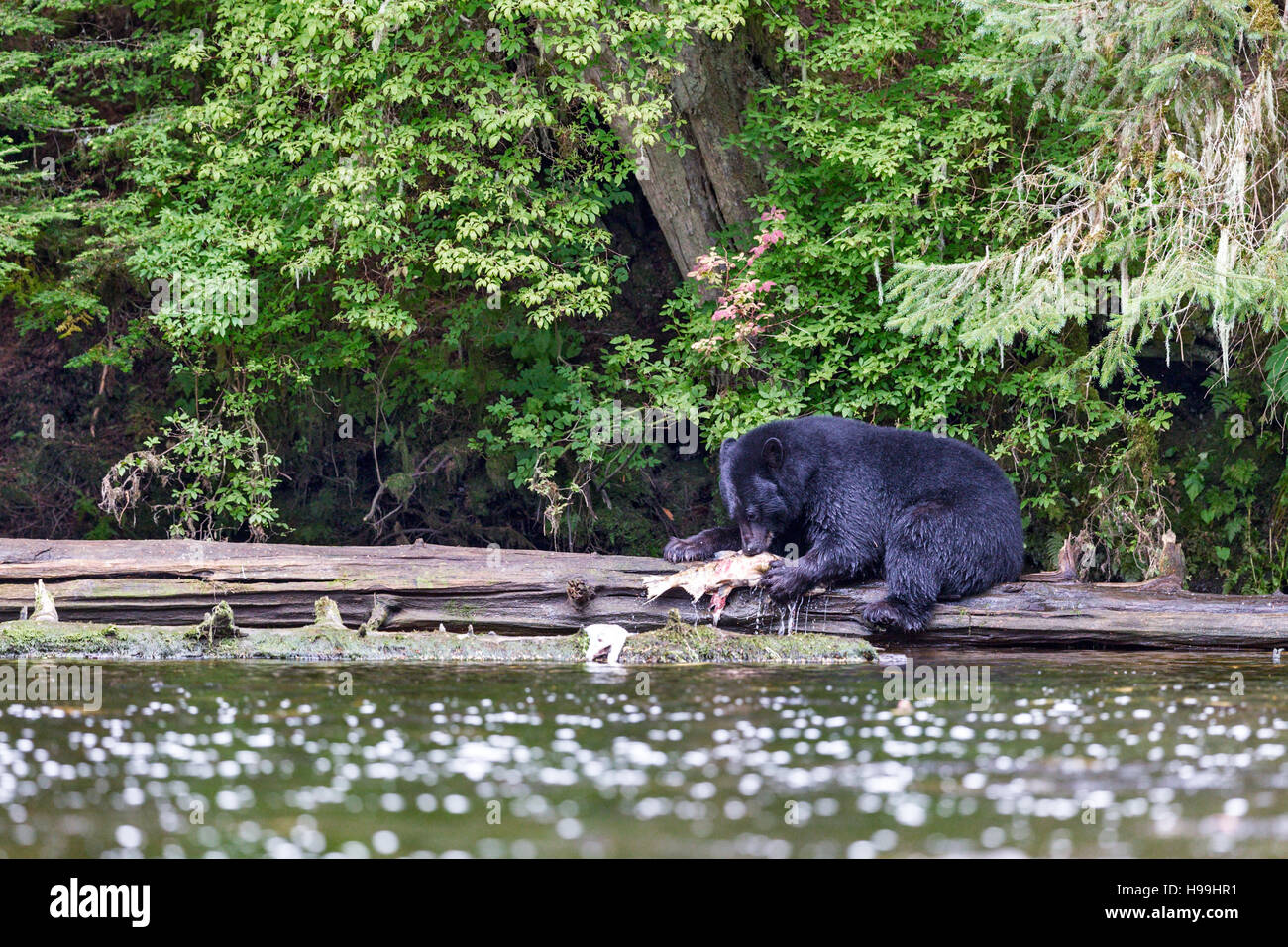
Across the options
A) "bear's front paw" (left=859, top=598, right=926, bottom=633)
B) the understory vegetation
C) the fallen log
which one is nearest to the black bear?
"bear's front paw" (left=859, top=598, right=926, bottom=633)

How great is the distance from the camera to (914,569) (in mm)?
7723

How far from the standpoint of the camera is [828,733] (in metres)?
5.41

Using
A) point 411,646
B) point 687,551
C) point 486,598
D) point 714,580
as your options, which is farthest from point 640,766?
point 687,551

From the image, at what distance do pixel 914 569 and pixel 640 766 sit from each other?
11.0 ft

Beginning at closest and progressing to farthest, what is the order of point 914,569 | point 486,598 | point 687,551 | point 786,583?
point 914,569, point 786,583, point 486,598, point 687,551

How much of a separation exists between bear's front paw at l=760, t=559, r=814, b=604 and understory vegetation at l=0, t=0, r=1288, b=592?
7.26 ft

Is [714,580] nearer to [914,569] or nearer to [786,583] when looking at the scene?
[786,583]

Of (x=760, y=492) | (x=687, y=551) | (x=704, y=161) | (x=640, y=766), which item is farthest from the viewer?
(x=704, y=161)

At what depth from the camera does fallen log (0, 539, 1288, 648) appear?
25.7ft

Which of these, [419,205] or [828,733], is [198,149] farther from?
[828,733]

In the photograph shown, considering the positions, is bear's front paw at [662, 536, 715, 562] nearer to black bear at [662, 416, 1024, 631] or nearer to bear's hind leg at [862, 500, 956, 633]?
black bear at [662, 416, 1024, 631]

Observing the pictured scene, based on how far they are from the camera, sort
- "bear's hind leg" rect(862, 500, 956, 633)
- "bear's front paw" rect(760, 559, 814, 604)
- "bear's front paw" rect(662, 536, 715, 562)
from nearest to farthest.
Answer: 1. "bear's hind leg" rect(862, 500, 956, 633)
2. "bear's front paw" rect(760, 559, 814, 604)
3. "bear's front paw" rect(662, 536, 715, 562)
